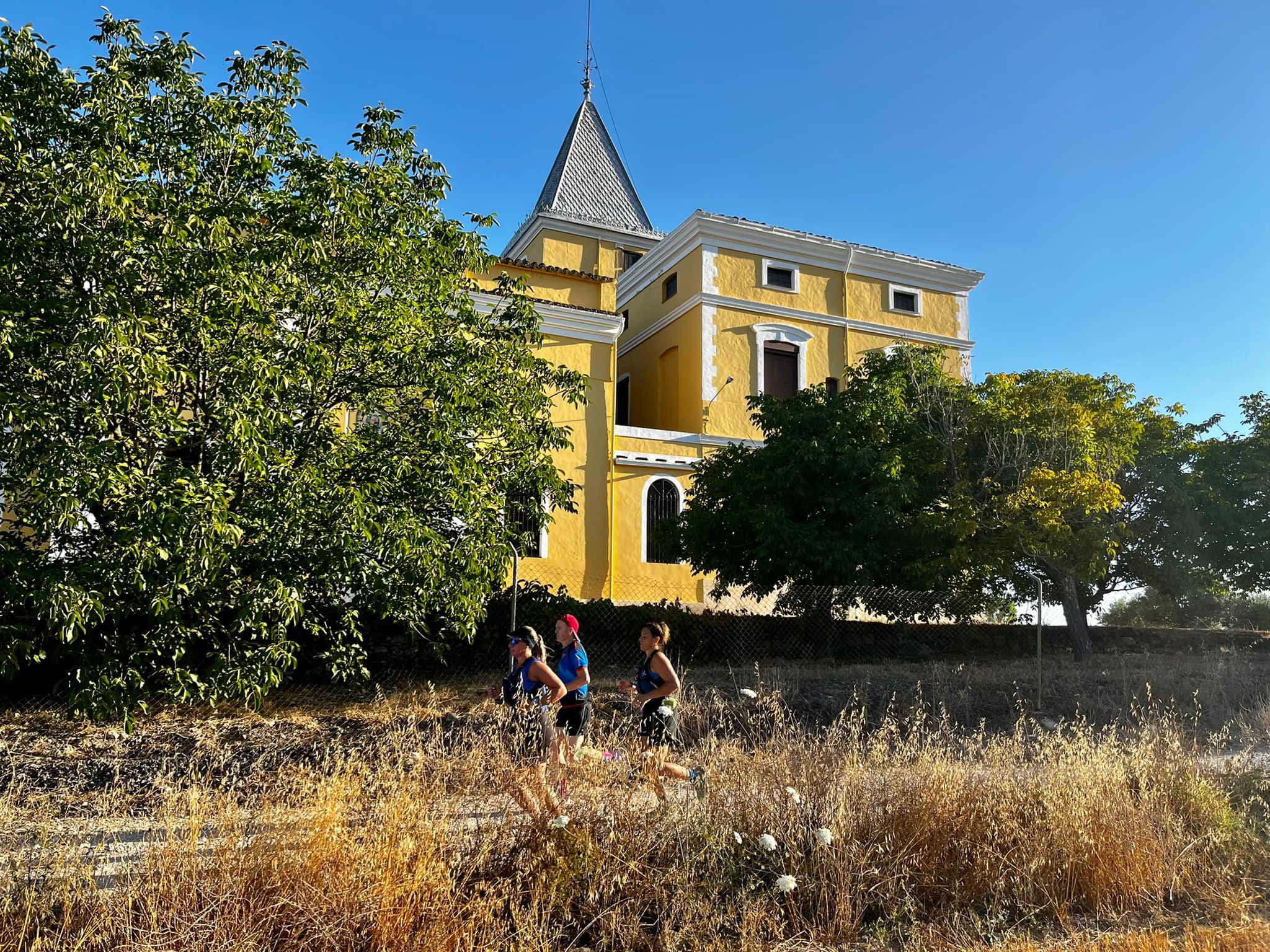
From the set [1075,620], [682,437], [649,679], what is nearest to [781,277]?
[682,437]

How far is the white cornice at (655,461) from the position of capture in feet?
69.8

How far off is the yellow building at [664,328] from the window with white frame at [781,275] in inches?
1.8

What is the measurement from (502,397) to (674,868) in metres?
6.05

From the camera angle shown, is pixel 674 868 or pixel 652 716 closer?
pixel 674 868

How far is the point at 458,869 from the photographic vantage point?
4098mm

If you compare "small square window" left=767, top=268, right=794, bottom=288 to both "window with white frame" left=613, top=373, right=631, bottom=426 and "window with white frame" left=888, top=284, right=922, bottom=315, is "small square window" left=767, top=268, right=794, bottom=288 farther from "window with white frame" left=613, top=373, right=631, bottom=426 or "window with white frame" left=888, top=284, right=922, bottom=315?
"window with white frame" left=613, top=373, right=631, bottom=426

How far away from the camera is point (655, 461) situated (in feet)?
71.2

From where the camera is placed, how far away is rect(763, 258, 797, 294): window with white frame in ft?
80.6

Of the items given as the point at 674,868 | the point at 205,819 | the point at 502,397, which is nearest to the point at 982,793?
the point at 674,868

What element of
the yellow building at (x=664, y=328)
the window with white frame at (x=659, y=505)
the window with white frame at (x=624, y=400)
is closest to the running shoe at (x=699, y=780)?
the yellow building at (x=664, y=328)

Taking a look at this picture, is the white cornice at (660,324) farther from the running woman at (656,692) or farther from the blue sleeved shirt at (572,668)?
the blue sleeved shirt at (572,668)

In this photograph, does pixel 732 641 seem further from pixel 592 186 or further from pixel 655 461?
pixel 592 186

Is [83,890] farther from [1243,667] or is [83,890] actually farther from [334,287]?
[1243,667]

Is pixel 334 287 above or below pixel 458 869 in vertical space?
above
